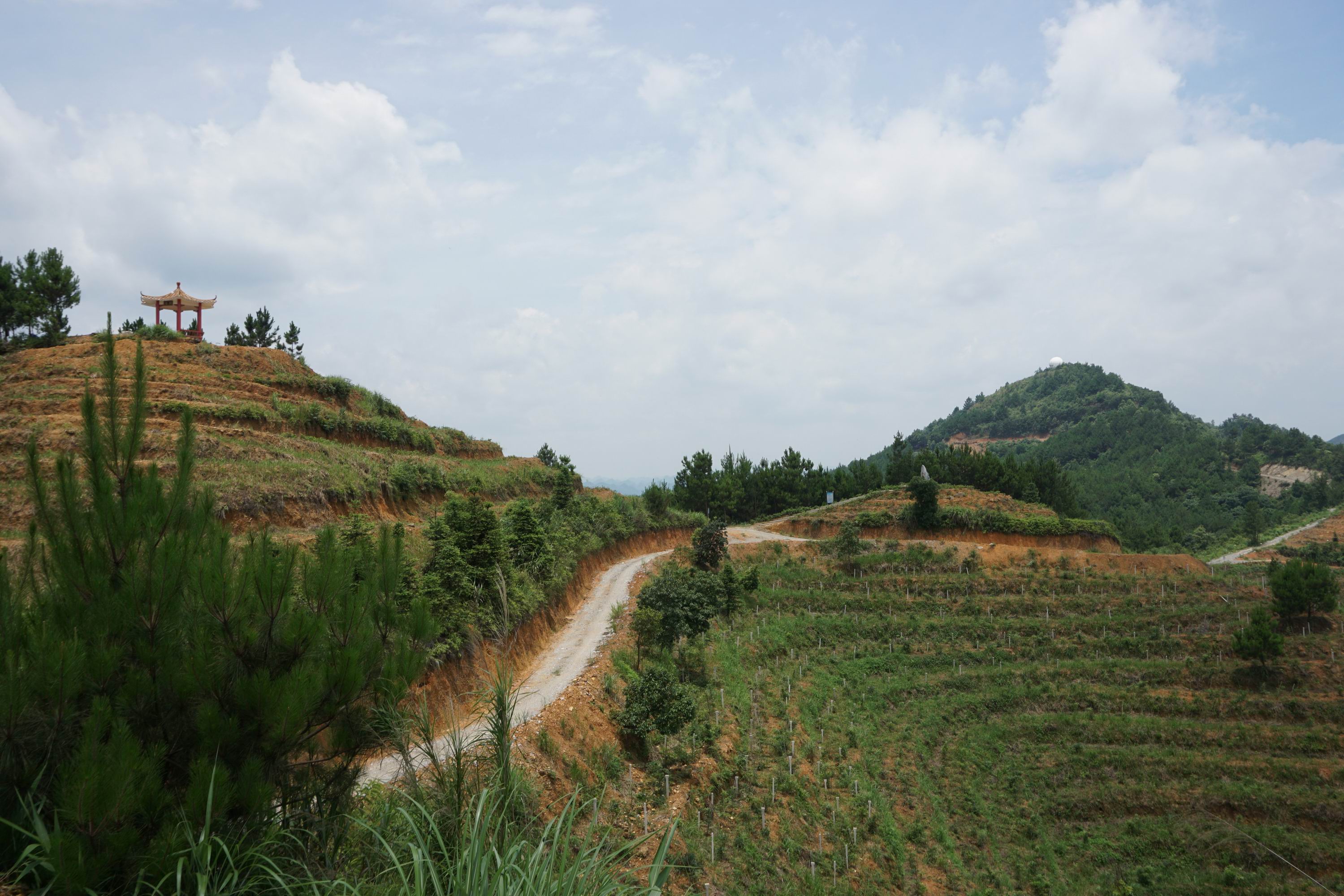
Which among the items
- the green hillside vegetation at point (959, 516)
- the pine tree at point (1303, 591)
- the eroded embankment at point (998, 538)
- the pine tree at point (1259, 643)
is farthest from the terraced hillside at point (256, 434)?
the pine tree at point (1303, 591)

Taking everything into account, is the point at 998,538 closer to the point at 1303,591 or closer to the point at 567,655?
the point at 1303,591

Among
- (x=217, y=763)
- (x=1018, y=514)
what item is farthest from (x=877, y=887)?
(x=1018, y=514)

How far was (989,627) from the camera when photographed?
105 feet

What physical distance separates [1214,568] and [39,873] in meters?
54.3

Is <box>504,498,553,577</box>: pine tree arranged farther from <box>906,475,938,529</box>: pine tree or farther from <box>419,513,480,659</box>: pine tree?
<box>906,475,938,529</box>: pine tree

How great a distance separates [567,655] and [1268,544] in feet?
260

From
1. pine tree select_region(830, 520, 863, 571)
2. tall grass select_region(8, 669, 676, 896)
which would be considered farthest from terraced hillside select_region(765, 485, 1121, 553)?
tall grass select_region(8, 669, 676, 896)

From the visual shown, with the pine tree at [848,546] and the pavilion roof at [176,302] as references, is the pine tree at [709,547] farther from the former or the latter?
the pavilion roof at [176,302]

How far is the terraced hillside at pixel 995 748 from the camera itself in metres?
16.1

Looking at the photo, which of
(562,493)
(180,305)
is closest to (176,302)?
(180,305)

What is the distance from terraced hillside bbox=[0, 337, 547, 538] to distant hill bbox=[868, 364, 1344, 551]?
210 feet

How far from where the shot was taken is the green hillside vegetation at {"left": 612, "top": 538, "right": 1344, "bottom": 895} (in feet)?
55.5

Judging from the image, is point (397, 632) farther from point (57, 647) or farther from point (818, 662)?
point (818, 662)

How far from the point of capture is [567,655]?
19.4 meters
